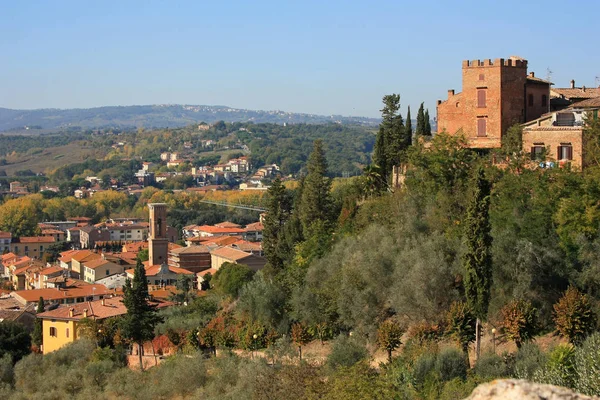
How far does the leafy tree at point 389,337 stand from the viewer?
21.2m

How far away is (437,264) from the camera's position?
72.0ft

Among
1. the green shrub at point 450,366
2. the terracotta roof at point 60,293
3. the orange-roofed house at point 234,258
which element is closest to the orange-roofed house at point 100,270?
the orange-roofed house at point 234,258

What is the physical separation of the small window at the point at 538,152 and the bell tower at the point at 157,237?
40932 millimetres

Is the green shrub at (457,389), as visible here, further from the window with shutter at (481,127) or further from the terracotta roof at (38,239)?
the terracotta roof at (38,239)

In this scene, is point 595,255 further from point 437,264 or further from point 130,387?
point 130,387

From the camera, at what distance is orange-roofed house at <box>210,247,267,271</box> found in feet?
177

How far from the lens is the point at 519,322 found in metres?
19.5

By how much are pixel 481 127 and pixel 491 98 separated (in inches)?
34.5

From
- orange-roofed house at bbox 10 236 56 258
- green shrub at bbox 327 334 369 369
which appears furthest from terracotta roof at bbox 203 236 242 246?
green shrub at bbox 327 334 369 369

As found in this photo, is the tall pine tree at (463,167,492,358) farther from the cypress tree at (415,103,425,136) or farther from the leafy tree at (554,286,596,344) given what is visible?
the cypress tree at (415,103,425,136)

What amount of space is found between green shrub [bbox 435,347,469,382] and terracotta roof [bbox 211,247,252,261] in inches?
1420

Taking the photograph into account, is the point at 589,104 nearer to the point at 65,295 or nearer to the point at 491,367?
the point at 491,367

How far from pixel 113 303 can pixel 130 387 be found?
12.2 m

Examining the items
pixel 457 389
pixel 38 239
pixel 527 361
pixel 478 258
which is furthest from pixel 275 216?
pixel 38 239
